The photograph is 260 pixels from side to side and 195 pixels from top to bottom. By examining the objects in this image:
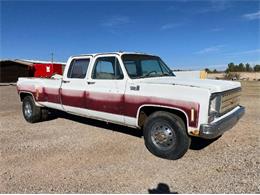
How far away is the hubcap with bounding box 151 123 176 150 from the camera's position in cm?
522

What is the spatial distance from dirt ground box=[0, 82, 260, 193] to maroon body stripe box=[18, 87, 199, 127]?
0.79 meters

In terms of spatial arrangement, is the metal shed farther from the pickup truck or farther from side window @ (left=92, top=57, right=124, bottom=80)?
side window @ (left=92, top=57, right=124, bottom=80)

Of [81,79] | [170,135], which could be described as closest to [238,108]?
[170,135]

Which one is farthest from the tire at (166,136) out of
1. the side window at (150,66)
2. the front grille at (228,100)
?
the side window at (150,66)

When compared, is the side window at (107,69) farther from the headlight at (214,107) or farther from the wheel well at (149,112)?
the headlight at (214,107)

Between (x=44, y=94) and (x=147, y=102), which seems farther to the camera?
(x=44, y=94)

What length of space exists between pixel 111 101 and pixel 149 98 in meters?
1.04

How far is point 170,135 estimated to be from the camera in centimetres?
524

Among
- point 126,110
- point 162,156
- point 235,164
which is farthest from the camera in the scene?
point 126,110

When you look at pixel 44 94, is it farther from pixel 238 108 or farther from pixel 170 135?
pixel 238 108

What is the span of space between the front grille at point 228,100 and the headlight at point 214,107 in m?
0.17

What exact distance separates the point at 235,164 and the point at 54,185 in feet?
10.2

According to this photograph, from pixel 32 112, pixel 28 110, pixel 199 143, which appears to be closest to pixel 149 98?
pixel 199 143

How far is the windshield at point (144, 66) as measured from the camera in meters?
6.16
